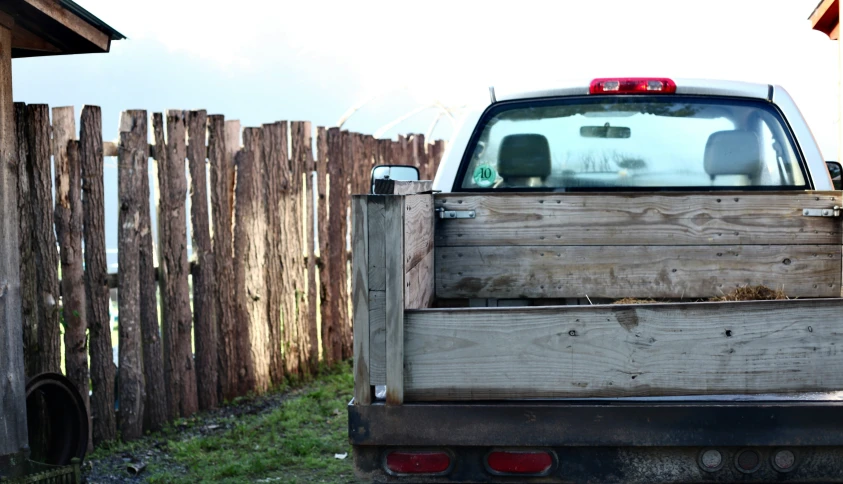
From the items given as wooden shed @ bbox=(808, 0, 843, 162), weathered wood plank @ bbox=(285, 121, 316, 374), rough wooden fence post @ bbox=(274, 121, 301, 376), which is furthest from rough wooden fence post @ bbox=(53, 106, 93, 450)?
wooden shed @ bbox=(808, 0, 843, 162)

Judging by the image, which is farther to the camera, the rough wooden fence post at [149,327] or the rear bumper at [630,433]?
the rough wooden fence post at [149,327]

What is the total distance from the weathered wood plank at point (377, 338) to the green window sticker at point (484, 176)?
2.07 meters

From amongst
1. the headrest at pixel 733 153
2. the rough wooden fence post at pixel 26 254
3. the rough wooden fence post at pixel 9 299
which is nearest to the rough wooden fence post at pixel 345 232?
the rough wooden fence post at pixel 26 254

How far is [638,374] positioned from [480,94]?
7.91 ft

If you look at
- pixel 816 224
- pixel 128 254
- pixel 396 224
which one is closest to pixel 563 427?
pixel 396 224

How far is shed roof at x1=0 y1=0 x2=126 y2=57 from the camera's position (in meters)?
4.95

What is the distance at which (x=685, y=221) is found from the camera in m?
4.17

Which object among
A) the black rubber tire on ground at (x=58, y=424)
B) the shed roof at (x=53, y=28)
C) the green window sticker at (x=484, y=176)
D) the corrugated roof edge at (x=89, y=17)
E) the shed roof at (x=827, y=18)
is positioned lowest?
the black rubber tire on ground at (x=58, y=424)

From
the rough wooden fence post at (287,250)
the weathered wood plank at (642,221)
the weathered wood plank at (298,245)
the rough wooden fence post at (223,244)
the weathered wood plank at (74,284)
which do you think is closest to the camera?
the weathered wood plank at (642,221)

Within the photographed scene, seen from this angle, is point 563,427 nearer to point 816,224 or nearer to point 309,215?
point 816,224

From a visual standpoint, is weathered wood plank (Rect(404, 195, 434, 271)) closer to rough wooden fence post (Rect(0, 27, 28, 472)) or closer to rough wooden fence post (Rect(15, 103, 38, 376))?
rough wooden fence post (Rect(0, 27, 28, 472))

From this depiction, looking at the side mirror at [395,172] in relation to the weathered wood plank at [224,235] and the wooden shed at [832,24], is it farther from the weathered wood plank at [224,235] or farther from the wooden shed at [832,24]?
the wooden shed at [832,24]

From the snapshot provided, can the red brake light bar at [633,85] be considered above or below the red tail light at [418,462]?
above

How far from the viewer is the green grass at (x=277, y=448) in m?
5.62
